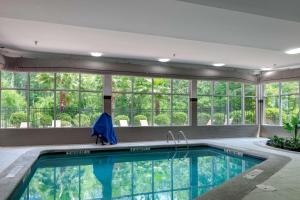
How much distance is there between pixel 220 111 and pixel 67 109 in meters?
6.16

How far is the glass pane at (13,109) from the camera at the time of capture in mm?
8422

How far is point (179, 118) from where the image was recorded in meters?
10.6

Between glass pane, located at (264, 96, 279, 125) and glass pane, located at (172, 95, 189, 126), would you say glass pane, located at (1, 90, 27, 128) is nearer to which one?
glass pane, located at (172, 95, 189, 126)

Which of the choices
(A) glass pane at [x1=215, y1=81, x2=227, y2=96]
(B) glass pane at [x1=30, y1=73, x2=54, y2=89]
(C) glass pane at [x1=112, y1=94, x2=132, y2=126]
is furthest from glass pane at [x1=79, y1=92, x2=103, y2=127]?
(A) glass pane at [x1=215, y1=81, x2=227, y2=96]

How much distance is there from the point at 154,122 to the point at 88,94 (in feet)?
8.68

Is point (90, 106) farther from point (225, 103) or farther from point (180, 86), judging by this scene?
point (225, 103)

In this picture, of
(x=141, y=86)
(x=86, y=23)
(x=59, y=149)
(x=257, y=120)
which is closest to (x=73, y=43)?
(x=86, y=23)

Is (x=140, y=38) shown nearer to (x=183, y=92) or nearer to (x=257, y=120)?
(x=183, y=92)

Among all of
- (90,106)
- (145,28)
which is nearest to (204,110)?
(90,106)

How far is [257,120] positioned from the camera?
1217 centimetres

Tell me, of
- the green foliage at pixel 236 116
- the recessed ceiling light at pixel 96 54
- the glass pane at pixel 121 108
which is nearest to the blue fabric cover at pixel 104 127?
the glass pane at pixel 121 108

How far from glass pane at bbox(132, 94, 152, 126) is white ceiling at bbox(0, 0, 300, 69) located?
6.31 feet

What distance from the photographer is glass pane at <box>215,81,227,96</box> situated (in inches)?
451

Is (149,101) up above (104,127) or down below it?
above
